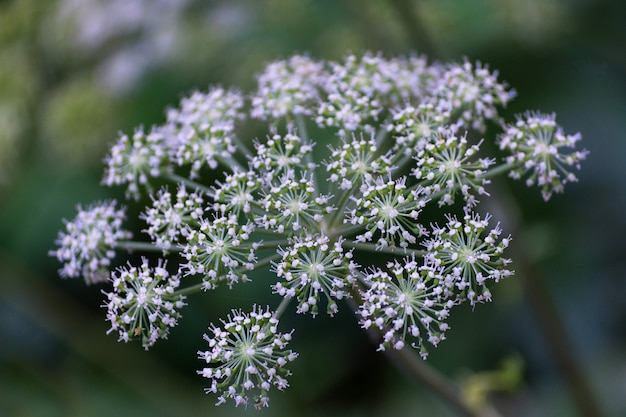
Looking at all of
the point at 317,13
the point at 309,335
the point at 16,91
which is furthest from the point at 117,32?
the point at 309,335

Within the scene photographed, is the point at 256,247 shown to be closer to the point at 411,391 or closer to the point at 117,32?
the point at 411,391

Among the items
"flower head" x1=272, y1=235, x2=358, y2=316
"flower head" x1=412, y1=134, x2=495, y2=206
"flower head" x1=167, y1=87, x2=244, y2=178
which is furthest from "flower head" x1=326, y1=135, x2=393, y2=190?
"flower head" x1=167, y1=87, x2=244, y2=178

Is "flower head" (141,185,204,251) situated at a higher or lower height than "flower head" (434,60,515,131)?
lower

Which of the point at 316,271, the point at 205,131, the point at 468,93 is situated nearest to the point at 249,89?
the point at 205,131

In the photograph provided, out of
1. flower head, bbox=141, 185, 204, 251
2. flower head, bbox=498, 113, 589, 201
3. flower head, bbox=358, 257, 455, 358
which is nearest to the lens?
flower head, bbox=358, 257, 455, 358

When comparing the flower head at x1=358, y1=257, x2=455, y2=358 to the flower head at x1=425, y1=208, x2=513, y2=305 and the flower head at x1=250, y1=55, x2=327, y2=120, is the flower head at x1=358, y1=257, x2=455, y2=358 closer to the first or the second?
the flower head at x1=425, y1=208, x2=513, y2=305

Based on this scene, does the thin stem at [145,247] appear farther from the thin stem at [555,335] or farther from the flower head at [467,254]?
the thin stem at [555,335]

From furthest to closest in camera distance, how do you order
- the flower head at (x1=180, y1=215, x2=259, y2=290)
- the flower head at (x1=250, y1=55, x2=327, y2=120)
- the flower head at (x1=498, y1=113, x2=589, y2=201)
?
the flower head at (x1=250, y1=55, x2=327, y2=120) → the flower head at (x1=498, y1=113, x2=589, y2=201) → the flower head at (x1=180, y1=215, x2=259, y2=290)
